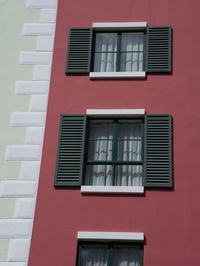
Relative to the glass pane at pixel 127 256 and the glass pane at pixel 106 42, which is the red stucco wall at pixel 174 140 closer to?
the glass pane at pixel 127 256

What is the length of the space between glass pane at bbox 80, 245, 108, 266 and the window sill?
1.25 m

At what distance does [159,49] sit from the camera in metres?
15.8

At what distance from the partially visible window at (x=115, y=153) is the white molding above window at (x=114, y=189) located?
1.29 ft

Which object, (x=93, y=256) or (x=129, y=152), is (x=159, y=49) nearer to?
(x=129, y=152)

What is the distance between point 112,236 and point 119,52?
5.21 m

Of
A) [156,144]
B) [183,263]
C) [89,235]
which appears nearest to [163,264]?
[183,263]

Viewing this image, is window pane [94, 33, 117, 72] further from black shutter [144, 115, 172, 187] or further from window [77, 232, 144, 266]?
window [77, 232, 144, 266]

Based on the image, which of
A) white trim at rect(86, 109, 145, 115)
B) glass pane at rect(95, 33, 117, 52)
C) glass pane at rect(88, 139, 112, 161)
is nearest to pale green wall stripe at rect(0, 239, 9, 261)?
glass pane at rect(88, 139, 112, 161)

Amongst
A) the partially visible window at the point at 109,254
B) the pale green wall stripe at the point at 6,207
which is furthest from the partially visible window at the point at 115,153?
the pale green wall stripe at the point at 6,207

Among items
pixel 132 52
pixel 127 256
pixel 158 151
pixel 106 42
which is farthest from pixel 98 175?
pixel 106 42

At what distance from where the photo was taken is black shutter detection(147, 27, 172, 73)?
1550cm

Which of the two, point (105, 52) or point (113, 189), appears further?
point (105, 52)

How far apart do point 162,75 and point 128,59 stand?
45.8 inches

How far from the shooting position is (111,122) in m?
15.1
